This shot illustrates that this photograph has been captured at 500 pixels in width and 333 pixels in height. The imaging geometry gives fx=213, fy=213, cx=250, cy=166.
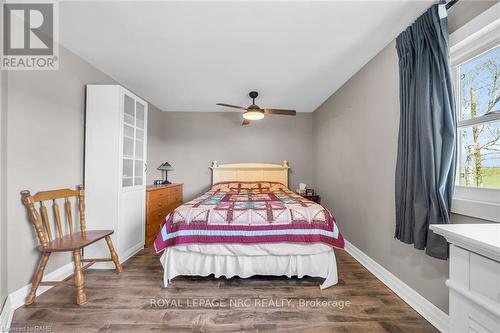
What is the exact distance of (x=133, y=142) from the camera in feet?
9.83

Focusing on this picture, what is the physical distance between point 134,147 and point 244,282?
2305 mm

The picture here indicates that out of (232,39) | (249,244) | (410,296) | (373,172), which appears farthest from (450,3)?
(249,244)

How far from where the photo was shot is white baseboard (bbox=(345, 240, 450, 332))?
5.25 feet

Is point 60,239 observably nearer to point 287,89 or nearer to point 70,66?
point 70,66

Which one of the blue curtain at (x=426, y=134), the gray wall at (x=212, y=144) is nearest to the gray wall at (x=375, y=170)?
the blue curtain at (x=426, y=134)

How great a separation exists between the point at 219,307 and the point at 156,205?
218cm

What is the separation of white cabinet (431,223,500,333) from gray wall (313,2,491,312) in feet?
2.84

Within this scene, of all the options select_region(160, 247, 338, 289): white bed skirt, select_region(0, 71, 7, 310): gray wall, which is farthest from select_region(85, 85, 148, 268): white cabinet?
select_region(160, 247, 338, 289): white bed skirt

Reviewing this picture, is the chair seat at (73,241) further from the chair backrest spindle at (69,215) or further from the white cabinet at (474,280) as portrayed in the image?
the white cabinet at (474,280)

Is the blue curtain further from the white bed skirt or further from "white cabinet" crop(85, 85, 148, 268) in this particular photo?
"white cabinet" crop(85, 85, 148, 268)

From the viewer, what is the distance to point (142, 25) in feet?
6.33

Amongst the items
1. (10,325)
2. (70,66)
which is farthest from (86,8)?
(10,325)

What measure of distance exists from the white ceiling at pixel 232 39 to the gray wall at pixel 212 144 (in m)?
1.45

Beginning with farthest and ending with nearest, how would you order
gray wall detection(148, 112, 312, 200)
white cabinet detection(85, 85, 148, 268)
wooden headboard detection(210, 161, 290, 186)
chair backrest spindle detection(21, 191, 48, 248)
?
gray wall detection(148, 112, 312, 200) < wooden headboard detection(210, 161, 290, 186) < white cabinet detection(85, 85, 148, 268) < chair backrest spindle detection(21, 191, 48, 248)
